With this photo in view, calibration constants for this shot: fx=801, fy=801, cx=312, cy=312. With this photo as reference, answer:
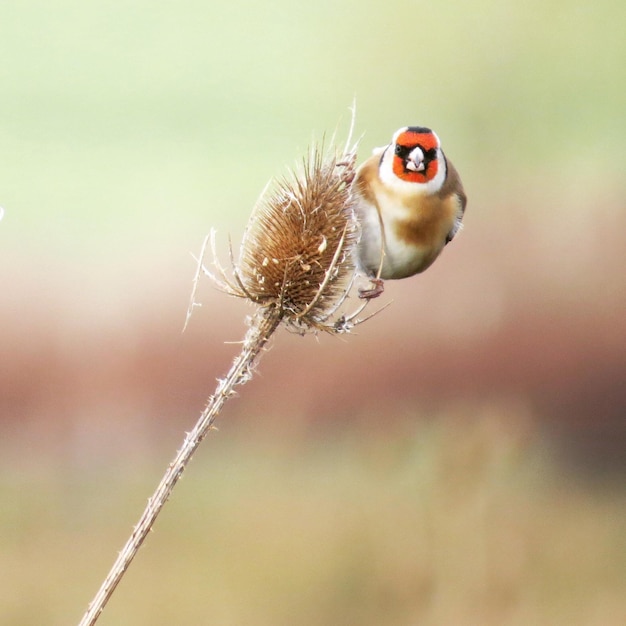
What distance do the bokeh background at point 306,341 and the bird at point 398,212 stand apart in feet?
2.71

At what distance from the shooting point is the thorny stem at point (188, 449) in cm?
74

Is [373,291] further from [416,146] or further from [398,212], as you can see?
[416,146]

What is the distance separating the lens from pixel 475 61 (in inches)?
A: 85.8

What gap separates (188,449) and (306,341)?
1245 mm

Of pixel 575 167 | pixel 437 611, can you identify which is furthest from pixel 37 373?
pixel 575 167

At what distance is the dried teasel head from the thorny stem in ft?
0.10

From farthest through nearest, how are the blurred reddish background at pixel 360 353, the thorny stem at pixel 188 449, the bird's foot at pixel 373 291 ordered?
the blurred reddish background at pixel 360 353, the bird's foot at pixel 373 291, the thorny stem at pixel 188 449

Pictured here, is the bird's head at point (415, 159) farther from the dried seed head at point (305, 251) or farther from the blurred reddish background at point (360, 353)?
the blurred reddish background at point (360, 353)

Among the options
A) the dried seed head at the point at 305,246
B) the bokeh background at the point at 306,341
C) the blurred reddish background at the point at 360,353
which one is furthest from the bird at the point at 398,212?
the bokeh background at the point at 306,341

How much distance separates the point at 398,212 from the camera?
1.20 meters

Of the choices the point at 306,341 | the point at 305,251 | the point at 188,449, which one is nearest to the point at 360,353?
the point at 306,341

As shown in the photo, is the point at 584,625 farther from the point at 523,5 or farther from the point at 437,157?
the point at 523,5

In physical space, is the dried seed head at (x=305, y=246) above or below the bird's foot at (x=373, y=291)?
above

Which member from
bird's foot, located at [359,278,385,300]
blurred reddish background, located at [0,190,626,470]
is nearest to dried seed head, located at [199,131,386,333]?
bird's foot, located at [359,278,385,300]
